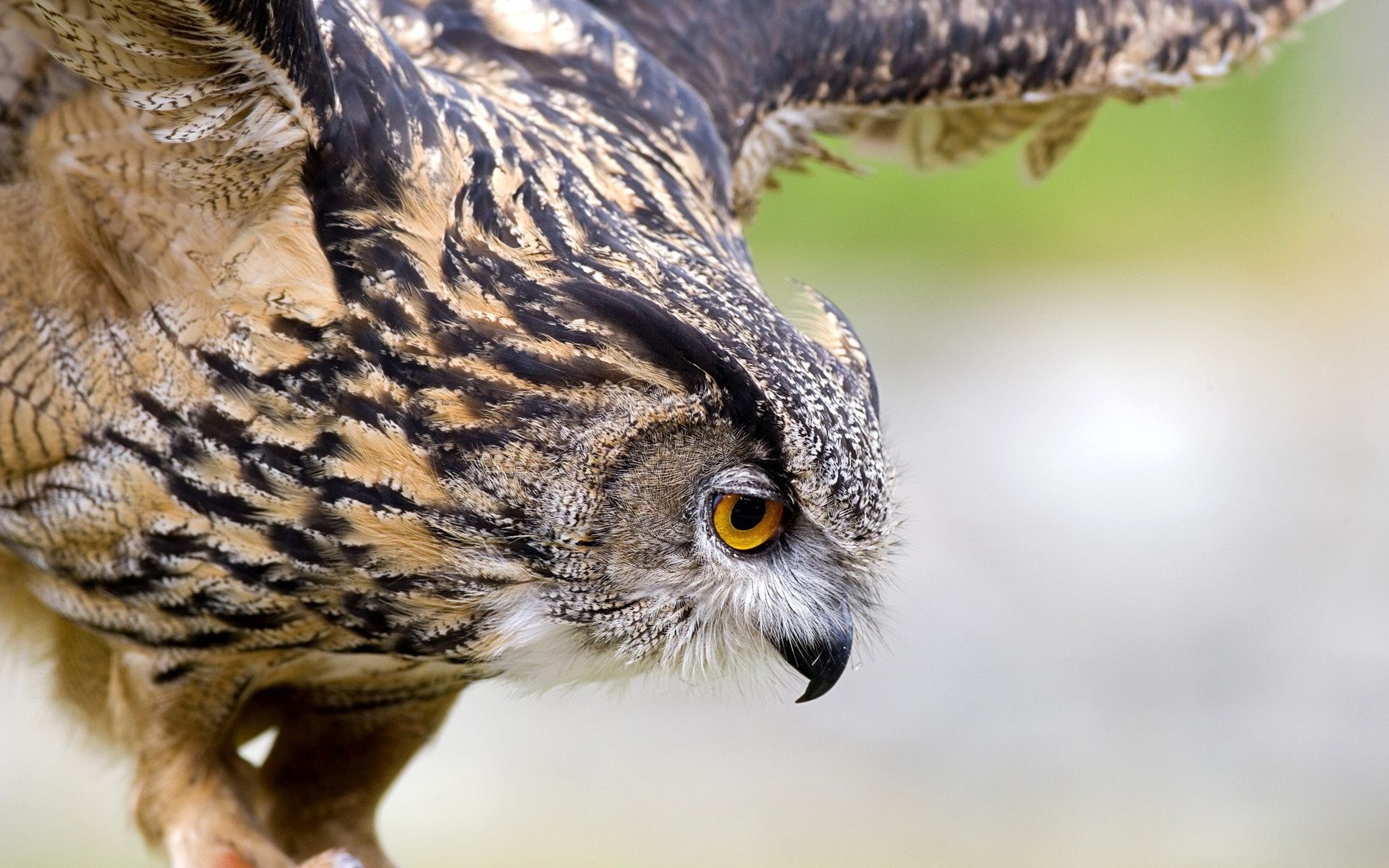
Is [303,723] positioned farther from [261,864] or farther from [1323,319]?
[1323,319]

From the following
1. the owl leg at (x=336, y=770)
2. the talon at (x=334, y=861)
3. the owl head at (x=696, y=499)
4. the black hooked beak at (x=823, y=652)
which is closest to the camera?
the owl head at (x=696, y=499)

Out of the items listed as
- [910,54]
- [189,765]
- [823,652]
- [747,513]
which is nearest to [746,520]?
[747,513]

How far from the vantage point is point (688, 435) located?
2.20 metres

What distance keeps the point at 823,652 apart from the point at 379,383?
0.78 m

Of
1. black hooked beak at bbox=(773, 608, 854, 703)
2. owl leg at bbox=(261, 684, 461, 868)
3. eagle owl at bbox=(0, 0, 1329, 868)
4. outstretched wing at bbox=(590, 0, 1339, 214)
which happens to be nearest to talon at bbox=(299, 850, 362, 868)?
eagle owl at bbox=(0, 0, 1329, 868)

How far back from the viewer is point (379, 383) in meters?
2.24

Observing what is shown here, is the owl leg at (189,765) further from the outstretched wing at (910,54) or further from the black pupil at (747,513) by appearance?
the outstretched wing at (910,54)

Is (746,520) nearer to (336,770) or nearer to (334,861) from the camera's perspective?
(334,861)

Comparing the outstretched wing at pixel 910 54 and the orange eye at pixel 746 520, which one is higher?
the outstretched wing at pixel 910 54

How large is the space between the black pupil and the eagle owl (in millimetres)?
11

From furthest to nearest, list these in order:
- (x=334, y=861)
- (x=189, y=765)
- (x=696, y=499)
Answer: (x=189, y=765)
(x=334, y=861)
(x=696, y=499)

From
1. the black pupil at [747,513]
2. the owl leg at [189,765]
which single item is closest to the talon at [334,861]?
the owl leg at [189,765]

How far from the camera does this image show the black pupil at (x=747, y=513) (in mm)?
2258

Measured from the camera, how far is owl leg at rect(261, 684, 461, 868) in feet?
10.2
